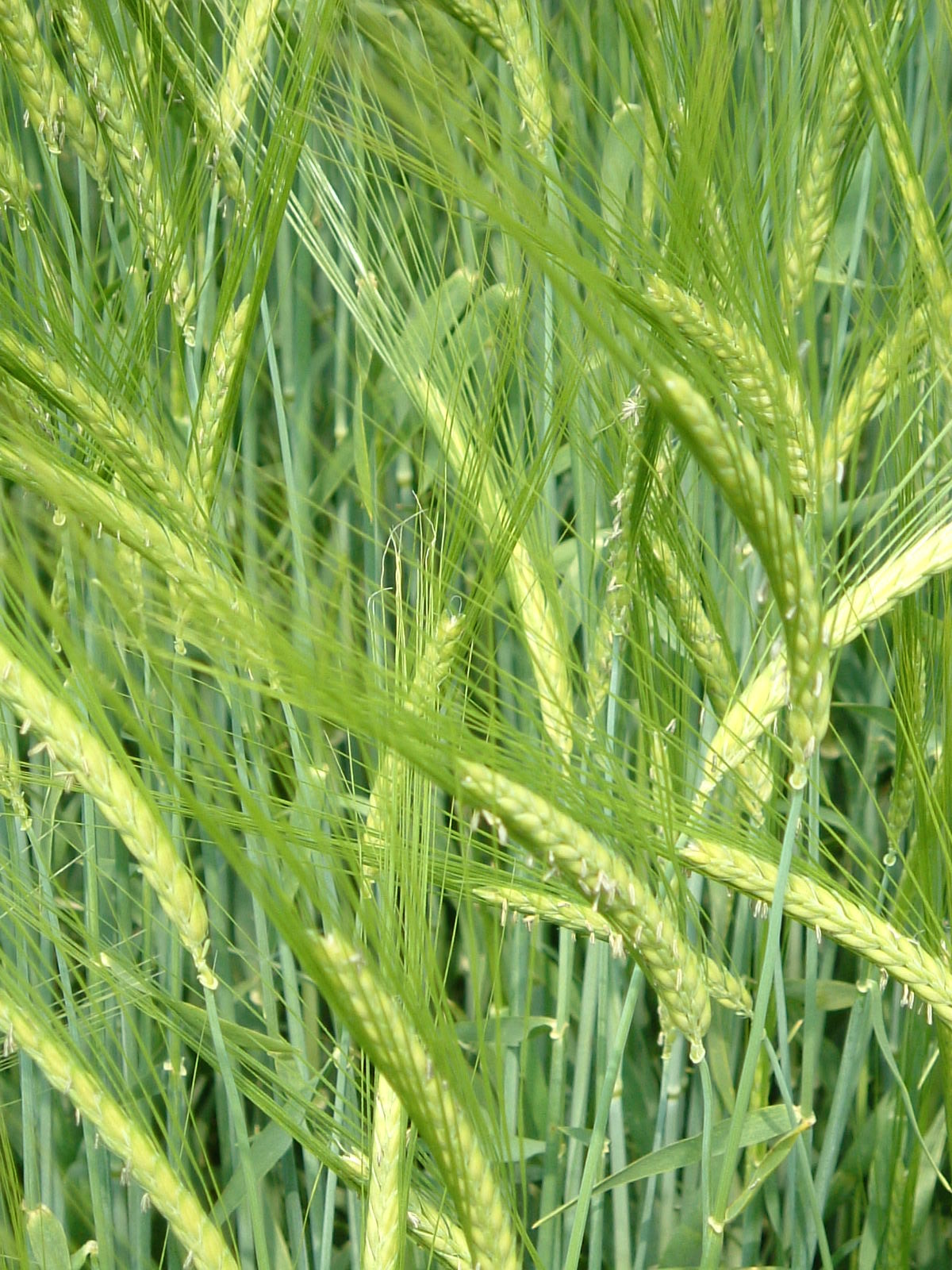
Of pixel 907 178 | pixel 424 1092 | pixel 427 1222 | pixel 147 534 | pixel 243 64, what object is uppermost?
pixel 243 64

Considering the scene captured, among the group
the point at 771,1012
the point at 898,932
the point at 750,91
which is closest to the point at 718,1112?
the point at 771,1012

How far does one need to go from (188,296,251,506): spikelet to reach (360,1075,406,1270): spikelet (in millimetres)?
318

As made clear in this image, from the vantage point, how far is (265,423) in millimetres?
1138

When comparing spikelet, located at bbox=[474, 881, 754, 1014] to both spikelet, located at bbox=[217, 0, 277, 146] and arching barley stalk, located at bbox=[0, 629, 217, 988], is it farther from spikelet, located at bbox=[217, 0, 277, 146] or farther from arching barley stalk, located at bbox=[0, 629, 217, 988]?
spikelet, located at bbox=[217, 0, 277, 146]

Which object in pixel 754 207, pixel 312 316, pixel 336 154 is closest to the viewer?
pixel 754 207

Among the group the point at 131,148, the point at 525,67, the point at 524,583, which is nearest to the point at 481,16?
the point at 525,67

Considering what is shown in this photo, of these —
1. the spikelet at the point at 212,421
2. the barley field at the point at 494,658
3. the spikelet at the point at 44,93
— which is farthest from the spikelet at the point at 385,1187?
the spikelet at the point at 44,93

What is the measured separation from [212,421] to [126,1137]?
1.18 feet

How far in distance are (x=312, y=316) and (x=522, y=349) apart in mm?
488

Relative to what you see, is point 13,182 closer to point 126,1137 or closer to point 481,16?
point 481,16

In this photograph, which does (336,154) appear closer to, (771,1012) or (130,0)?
(130,0)

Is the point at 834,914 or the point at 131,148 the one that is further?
the point at 131,148

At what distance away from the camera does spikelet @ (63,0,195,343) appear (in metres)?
0.66

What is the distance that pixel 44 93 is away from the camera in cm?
69
